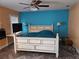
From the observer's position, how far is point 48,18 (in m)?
7.59

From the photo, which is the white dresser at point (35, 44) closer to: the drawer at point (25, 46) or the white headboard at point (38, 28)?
the drawer at point (25, 46)

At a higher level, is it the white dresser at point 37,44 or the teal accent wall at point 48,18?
the teal accent wall at point 48,18

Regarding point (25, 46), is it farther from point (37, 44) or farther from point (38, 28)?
point (38, 28)

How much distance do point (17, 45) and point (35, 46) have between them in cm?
94

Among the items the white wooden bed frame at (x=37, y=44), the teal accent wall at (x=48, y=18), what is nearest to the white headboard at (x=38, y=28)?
the teal accent wall at (x=48, y=18)

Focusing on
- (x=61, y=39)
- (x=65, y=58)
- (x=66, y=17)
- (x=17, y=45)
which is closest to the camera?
(x=65, y=58)

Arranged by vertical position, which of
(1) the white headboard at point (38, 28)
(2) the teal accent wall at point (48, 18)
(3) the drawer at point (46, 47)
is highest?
(2) the teal accent wall at point (48, 18)

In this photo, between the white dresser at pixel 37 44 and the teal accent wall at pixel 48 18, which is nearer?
the white dresser at pixel 37 44

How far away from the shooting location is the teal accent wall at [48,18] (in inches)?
289

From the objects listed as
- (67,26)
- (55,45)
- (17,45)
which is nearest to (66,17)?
(67,26)

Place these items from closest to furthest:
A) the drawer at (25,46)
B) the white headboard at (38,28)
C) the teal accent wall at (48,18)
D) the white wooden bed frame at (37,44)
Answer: the white wooden bed frame at (37,44), the drawer at (25,46), the teal accent wall at (48,18), the white headboard at (38,28)

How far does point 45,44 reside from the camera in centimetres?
441

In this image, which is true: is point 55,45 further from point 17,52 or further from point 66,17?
point 66,17

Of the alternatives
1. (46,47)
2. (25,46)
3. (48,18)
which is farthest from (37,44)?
(48,18)
